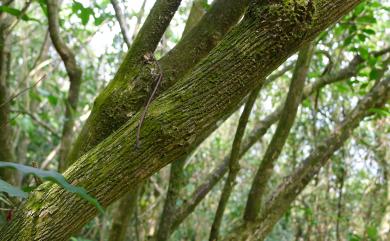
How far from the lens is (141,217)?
15.5 feet

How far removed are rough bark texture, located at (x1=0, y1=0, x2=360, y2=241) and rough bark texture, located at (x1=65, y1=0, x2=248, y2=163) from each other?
1.05 ft

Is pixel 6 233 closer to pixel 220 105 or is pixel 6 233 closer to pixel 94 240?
pixel 220 105

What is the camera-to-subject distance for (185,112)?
1258 millimetres

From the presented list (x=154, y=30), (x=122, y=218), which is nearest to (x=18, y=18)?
(x=154, y=30)

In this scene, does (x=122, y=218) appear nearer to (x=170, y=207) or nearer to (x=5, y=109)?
(x=170, y=207)

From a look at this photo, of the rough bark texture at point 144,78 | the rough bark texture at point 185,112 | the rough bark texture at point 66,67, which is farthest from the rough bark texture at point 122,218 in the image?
the rough bark texture at point 185,112

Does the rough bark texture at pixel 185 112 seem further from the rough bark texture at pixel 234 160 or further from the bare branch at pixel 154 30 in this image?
the rough bark texture at pixel 234 160

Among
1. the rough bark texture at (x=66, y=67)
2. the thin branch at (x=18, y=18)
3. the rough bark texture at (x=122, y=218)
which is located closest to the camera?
the thin branch at (x=18, y=18)

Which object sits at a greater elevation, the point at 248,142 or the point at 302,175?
the point at 248,142

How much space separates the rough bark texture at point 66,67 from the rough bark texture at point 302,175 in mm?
1039

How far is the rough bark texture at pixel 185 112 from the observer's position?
1.21 metres

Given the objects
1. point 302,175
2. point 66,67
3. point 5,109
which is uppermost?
point 66,67

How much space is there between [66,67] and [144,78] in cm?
133

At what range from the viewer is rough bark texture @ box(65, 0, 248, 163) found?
1624 millimetres
